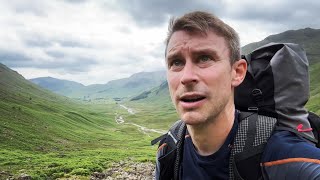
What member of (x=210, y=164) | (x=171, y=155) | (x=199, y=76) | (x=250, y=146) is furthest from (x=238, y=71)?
(x=171, y=155)

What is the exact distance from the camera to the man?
3805 mm

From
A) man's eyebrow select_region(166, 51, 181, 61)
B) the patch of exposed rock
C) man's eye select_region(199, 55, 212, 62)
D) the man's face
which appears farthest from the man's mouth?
the patch of exposed rock

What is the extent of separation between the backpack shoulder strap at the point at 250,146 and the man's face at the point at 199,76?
380 millimetres

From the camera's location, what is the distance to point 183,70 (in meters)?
4.01

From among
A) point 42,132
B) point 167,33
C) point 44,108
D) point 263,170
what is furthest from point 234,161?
point 44,108

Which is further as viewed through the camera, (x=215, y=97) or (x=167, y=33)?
(x=167, y=33)

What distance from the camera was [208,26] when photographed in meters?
3.97

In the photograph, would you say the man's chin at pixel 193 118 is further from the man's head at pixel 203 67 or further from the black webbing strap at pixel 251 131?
the black webbing strap at pixel 251 131

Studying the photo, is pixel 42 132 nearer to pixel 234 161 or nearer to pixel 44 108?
pixel 44 108

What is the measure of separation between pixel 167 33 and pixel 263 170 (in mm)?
2116

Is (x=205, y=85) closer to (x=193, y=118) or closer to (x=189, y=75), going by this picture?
(x=189, y=75)

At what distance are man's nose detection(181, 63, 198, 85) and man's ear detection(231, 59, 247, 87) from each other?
51 cm

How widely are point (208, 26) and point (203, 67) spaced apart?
1.59 feet

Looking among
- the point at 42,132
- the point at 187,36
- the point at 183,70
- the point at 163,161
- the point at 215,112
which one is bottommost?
the point at 42,132
